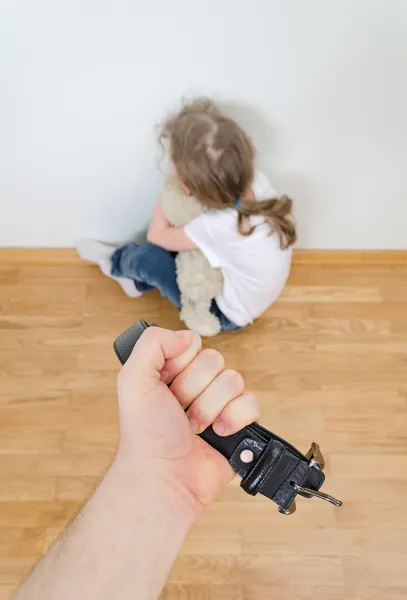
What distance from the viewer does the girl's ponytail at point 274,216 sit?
1302mm

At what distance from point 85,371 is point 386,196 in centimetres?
91

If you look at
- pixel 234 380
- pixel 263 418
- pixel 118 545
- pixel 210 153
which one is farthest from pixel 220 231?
pixel 118 545

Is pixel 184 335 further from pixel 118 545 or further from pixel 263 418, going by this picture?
pixel 263 418

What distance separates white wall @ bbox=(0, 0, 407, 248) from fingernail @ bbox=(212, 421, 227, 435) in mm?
716

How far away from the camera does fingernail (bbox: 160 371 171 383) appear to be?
2.58ft

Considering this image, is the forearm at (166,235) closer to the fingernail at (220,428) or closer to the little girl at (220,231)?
the little girl at (220,231)

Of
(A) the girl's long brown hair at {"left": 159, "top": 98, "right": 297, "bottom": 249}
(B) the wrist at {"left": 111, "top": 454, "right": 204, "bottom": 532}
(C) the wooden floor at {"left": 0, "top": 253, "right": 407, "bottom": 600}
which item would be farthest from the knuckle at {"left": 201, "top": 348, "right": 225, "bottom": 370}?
(C) the wooden floor at {"left": 0, "top": 253, "right": 407, "bottom": 600}

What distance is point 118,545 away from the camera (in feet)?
2.49

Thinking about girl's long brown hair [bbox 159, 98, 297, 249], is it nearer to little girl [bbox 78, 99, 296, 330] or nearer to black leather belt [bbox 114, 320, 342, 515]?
little girl [bbox 78, 99, 296, 330]

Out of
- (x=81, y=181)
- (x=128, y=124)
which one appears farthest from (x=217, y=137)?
(x=81, y=181)

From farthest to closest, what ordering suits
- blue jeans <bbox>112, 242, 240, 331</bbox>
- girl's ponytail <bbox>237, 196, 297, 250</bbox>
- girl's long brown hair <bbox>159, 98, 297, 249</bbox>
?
blue jeans <bbox>112, 242, 240, 331</bbox> < girl's ponytail <bbox>237, 196, 297, 250</bbox> < girl's long brown hair <bbox>159, 98, 297, 249</bbox>

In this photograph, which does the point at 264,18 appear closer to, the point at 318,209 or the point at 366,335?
the point at 318,209

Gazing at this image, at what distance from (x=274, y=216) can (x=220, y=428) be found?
67 cm

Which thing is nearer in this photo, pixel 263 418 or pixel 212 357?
pixel 212 357
